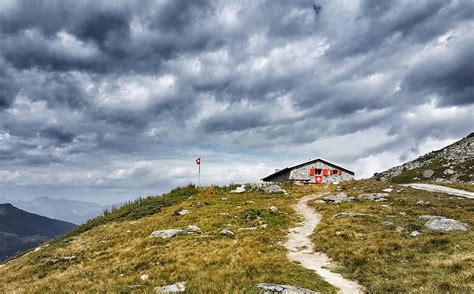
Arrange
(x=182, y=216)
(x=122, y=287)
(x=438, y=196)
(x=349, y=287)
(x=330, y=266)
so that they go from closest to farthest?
(x=349, y=287) < (x=122, y=287) < (x=330, y=266) < (x=182, y=216) < (x=438, y=196)

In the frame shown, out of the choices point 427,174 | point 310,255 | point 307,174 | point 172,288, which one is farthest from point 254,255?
point 427,174

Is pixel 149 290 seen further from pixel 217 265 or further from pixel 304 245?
pixel 304 245

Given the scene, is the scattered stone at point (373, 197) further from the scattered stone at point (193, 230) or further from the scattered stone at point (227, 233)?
the scattered stone at point (193, 230)

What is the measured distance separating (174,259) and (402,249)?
11.9 m

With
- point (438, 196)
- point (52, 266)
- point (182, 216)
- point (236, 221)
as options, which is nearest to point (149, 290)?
point (52, 266)

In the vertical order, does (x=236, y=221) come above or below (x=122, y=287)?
above

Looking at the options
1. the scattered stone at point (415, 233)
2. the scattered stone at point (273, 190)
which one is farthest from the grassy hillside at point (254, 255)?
the scattered stone at point (273, 190)

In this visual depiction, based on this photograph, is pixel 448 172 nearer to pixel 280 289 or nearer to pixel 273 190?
pixel 273 190

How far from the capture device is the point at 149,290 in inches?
541

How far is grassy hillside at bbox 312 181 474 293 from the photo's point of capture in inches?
476

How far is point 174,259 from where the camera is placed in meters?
18.3

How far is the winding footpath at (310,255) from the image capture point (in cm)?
1343

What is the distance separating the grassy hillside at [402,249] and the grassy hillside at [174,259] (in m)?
2.57

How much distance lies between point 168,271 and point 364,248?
33.4 ft
